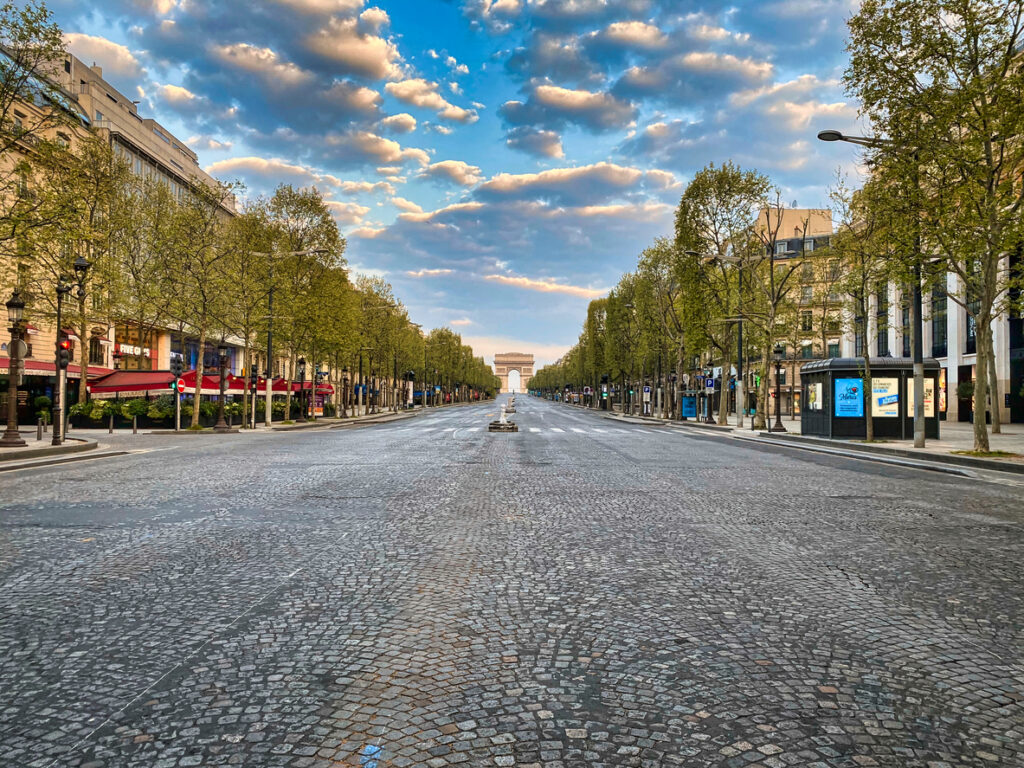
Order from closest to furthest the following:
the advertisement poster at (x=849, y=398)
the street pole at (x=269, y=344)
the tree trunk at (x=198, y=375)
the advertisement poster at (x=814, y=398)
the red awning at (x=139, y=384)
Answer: the advertisement poster at (x=849, y=398) → the advertisement poster at (x=814, y=398) → the tree trunk at (x=198, y=375) → the street pole at (x=269, y=344) → the red awning at (x=139, y=384)

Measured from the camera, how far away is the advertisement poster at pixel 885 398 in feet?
84.1

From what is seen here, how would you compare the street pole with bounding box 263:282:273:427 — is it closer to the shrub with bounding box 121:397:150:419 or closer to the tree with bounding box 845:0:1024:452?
the shrub with bounding box 121:397:150:419

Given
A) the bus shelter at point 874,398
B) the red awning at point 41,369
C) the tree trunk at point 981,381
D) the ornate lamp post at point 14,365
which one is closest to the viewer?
the tree trunk at point 981,381

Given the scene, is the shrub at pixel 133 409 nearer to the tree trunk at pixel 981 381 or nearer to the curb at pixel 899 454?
the curb at pixel 899 454

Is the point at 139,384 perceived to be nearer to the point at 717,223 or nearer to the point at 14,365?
the point at 14,365

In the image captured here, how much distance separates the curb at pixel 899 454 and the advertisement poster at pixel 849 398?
1.61 m

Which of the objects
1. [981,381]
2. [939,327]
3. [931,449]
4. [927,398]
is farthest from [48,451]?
[939,327]

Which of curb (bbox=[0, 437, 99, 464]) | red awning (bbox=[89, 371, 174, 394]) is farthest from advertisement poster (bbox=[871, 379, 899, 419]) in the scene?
red awning (bbox=[89, 371, 174, 394])

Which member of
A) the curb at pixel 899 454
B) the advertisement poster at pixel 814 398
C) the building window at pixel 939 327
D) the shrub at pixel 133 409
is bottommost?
the curb at pixel 899 454

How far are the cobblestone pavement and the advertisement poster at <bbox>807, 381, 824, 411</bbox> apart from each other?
1969 cm

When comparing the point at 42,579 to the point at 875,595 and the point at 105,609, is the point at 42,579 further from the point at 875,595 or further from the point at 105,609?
the point at 875,595

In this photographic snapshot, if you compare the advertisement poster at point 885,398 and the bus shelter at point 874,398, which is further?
the advertisement poster at point 885,398

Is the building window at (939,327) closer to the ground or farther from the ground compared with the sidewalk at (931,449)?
farther from the ground

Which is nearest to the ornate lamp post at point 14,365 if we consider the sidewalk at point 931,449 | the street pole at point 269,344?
the street pole at point 269,344
